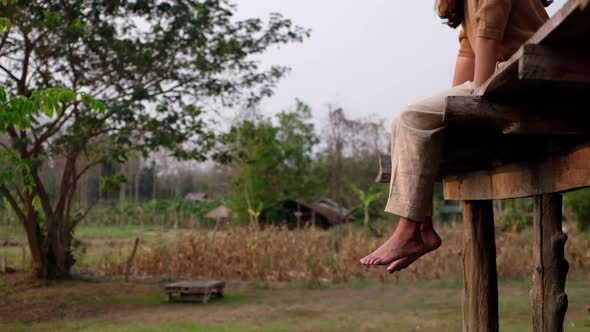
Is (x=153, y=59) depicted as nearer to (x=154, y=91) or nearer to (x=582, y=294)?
(x=154, y=91)

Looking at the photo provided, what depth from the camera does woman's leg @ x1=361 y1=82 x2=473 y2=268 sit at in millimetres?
2209

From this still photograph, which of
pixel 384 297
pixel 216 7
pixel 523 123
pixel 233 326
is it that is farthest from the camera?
pixel 216 7

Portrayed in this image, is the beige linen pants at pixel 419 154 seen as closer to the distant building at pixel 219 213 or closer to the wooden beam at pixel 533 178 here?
the wooden beam at pixel 533 178

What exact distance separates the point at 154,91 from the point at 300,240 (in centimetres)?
422

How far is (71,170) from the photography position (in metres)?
12.6

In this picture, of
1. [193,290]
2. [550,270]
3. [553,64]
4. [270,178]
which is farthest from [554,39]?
[270,178]

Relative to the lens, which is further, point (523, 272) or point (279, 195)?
point (279, 195)

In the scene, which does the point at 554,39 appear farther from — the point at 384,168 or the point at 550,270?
the point at 384,168

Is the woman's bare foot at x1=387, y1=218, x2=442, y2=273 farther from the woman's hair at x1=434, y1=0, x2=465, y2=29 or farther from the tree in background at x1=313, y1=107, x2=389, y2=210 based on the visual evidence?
the tree in background at x1=313, y1=107, x2=389, y2=210

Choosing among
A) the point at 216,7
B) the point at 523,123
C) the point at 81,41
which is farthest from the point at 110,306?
the point at 523,123

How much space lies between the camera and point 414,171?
2217 millimetres

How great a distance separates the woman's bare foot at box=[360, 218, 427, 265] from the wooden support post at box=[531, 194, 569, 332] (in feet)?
2.41

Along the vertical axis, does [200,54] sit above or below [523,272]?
above

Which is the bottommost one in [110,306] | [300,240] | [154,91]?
[110,306]
